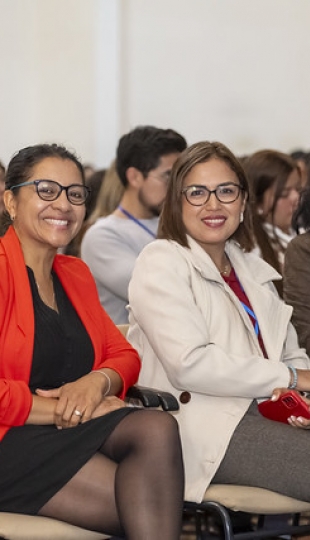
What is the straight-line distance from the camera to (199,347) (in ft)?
9.80

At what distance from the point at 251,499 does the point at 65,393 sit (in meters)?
0.57

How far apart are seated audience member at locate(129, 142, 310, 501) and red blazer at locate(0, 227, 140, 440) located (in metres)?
0.10

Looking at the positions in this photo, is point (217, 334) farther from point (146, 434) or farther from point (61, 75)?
point (61, 75)

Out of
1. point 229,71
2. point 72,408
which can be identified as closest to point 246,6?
point 229,71

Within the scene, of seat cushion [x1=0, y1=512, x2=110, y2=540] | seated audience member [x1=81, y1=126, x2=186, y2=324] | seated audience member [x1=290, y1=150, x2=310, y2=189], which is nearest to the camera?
seat cushion [x1=0, y1=512, x2=110, y2=540]

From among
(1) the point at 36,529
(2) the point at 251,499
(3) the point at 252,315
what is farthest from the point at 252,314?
(1) the point at 36,529

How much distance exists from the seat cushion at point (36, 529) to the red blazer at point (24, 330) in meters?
0.23

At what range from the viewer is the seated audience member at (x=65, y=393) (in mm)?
2592

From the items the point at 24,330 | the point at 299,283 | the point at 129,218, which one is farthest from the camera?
the point at 129,218

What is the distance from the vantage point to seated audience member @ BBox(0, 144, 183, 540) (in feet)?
8.50

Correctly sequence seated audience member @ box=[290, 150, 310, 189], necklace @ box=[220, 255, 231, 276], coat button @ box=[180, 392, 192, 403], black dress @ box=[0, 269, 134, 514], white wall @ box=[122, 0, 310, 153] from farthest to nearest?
white wall @ box=[122, 0, 310, 153] → seated audience member @ box=[290, 150, 310, 189] → necklace @ box=[220, 255, 231, 276] → coat button @ box=[180, 392, 192, 403] → black dress @ box=[0, 269, 134, 514]

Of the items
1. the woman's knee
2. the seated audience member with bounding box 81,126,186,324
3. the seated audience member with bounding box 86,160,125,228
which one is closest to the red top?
the woman's knee

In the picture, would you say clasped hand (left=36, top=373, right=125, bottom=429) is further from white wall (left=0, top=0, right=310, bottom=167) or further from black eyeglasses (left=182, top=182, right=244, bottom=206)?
white wall (left=0, top=0, right=310, bottom=167)

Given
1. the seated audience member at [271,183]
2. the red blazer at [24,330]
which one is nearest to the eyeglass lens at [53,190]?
the red blazer at [24,330]
